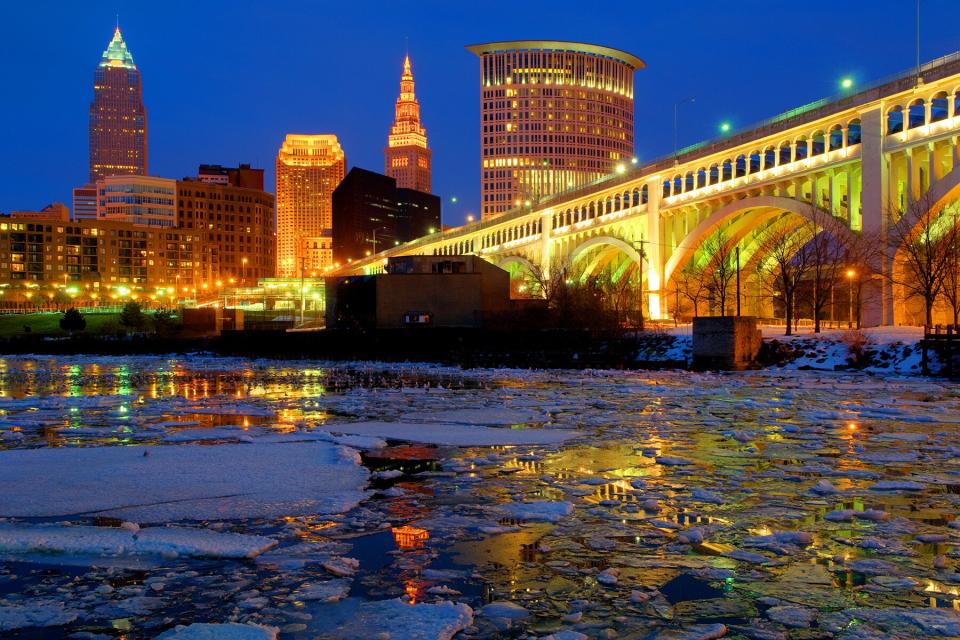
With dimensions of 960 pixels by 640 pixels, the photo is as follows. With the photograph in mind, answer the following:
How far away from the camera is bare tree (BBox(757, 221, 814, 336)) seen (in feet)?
166

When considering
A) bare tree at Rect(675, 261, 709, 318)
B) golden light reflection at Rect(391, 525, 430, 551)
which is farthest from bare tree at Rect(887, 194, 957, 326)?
golden light reflection at Rect(391, 525, 430, 551)

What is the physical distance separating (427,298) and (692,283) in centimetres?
2439

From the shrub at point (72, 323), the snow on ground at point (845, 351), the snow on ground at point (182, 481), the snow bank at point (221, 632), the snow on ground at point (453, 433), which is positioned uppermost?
the shrub at point (72, 323)

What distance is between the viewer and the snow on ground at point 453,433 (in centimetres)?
1438

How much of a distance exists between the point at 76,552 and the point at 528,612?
4240 millimetres

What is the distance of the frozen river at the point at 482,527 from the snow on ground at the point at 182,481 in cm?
6

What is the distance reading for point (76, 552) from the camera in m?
7.15

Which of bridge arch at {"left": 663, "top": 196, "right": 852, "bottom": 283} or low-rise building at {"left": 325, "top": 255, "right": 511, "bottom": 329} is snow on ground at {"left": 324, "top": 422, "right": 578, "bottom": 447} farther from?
low-rise building at {"left": 325, "top": 255, "right": 511, "bottom": 329}

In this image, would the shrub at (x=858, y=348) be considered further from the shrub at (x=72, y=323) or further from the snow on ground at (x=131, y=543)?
the shrub at (x=72, y=323)

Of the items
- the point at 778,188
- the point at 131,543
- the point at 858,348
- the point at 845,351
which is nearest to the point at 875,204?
the point at 778,188

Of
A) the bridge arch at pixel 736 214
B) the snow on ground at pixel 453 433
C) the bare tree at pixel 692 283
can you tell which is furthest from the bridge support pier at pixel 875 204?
the snow on ground at pixel 453 433

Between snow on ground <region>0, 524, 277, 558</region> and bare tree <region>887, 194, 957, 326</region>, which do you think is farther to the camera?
bare tree <region>887, 194, 957, 326</region>


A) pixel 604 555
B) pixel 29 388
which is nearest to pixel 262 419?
pixel 604 555

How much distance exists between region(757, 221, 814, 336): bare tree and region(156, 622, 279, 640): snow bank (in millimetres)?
42880
